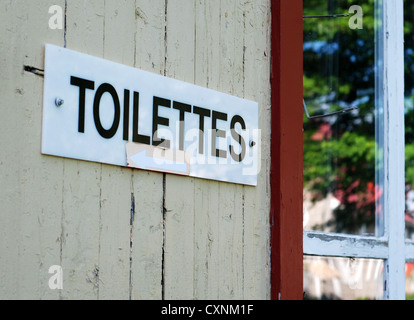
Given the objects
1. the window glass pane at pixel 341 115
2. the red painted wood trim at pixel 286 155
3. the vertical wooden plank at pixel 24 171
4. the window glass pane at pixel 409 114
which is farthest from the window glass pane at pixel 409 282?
the vertical wooden plank at pixel 24 171

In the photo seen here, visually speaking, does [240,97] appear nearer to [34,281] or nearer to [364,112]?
[34,281]

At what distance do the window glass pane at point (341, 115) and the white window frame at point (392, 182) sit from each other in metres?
0.11

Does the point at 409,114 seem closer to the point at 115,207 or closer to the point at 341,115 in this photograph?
the point at 341,115

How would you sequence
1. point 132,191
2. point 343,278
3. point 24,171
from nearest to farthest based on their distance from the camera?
point 24,171 → point 132,191 → point 343,278

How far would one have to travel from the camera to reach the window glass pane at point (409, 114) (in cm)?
333

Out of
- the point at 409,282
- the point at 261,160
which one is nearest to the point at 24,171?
the point at 261,160

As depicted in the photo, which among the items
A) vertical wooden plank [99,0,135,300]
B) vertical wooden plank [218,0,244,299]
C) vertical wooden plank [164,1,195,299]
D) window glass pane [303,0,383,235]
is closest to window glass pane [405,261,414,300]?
window glass pane [303,0,383,235]

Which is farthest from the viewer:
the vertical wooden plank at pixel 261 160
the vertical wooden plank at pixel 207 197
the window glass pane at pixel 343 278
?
the window glass pane at pixel 343 278

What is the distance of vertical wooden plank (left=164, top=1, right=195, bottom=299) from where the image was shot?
6.00ft

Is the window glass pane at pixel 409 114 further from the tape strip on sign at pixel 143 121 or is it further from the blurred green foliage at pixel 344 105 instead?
the tape strip on sign at pixel 143 121

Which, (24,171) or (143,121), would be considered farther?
(143,121)

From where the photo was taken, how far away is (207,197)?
195cm

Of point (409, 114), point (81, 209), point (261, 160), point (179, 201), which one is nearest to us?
point (81, 209)

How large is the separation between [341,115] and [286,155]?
1.37 m
